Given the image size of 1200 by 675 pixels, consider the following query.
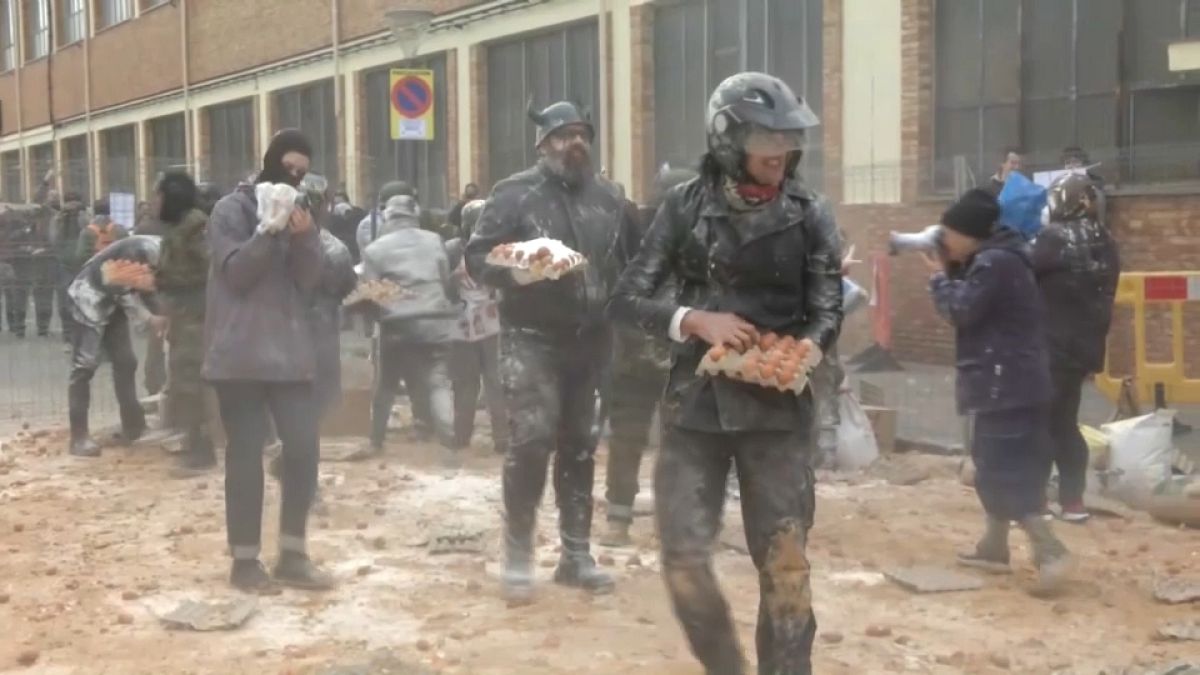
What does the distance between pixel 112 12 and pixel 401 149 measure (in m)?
17.7

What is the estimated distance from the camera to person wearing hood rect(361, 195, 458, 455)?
10383mm

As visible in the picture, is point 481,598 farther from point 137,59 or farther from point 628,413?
point 137,59

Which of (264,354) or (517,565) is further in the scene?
(517,565)

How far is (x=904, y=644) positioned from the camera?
19.7 ft

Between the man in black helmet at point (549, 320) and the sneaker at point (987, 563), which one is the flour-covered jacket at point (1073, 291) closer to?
the sneaker at point (987, 563)

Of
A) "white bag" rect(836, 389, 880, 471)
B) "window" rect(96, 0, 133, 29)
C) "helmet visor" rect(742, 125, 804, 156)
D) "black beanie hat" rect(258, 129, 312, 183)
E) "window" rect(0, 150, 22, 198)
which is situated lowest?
"white bag" rect(836, 389, 880, 471)

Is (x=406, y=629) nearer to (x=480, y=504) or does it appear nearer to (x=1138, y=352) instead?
(x=480, y=504)

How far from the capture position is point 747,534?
4906 mm

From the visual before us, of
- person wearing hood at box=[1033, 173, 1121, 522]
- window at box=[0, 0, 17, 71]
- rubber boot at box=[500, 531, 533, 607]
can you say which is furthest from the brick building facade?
window at box=[0, 0, 17, 71]

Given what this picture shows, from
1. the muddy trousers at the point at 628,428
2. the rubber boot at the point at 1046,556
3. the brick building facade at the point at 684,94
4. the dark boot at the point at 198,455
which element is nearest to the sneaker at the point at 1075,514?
the rubber boot at the point at 1046,556

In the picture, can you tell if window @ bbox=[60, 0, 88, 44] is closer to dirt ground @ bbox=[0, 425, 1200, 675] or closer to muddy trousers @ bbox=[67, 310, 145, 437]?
muddy trousers @ bbox=[67, 310, 145, 437]

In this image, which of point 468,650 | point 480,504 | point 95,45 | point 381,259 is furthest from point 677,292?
point 95,45

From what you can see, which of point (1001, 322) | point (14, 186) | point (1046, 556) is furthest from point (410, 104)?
point (14, 186)

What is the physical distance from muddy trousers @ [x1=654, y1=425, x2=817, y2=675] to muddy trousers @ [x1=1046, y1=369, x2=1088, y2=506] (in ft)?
11.8
